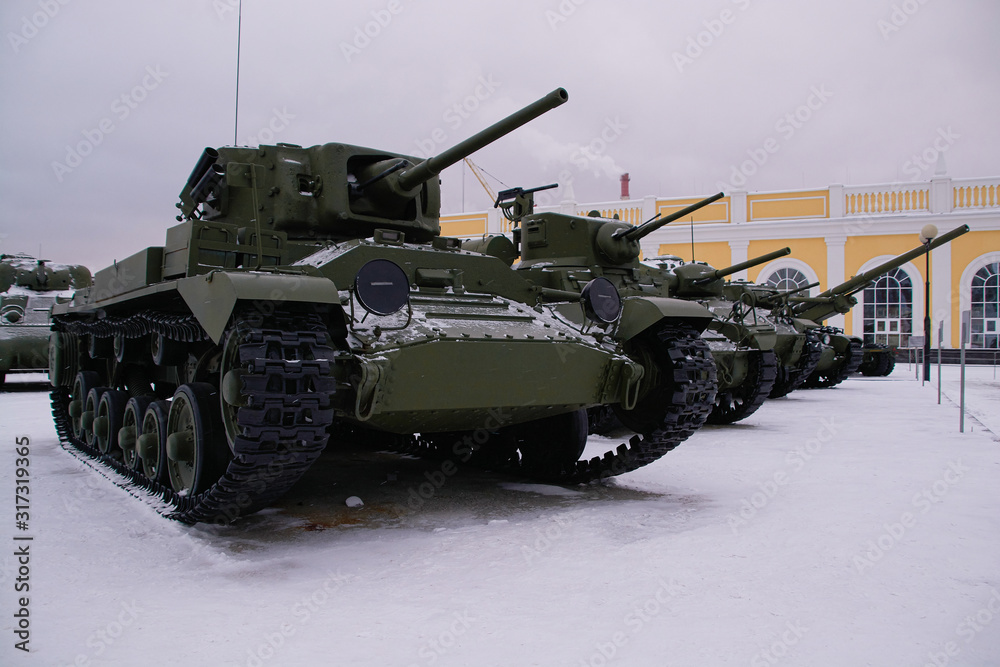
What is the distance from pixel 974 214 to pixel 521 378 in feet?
83.6

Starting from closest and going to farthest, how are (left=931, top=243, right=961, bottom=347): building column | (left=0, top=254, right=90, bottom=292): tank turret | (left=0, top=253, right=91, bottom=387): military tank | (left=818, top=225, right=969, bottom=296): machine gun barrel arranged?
(left=0, top=253, right=91, bottom=387): military tank → (left=818, top=225, right=969, bottom=296): machine gun barrel → (left=0, top=254, right=90, bottom=292): tank turret → (left=931, top=243, right=961, bottom=347): building column

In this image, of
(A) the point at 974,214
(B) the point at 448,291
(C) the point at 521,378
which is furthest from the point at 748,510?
(A) the point at 974,214

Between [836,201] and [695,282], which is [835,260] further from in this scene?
[695,282]

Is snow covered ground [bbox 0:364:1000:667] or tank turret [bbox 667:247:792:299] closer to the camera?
snow covered ground [bbox 0:364:1000:667]

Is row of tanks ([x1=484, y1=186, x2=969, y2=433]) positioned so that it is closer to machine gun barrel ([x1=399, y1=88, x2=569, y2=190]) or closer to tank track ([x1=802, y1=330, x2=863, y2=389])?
machine gun barrel ([x1=399, y1=88, x2=569, y2=190])

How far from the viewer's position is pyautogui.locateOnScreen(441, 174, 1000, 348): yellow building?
26141 millimetres

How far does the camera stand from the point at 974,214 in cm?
2578

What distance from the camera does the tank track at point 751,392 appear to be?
36.5ft

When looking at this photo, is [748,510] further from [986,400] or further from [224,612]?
[986,400]

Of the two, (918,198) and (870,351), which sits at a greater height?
(918,198)

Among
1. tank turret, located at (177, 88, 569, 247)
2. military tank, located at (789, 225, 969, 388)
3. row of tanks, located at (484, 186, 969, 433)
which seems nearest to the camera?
tank turret, located at (177, 88, 569, 247)

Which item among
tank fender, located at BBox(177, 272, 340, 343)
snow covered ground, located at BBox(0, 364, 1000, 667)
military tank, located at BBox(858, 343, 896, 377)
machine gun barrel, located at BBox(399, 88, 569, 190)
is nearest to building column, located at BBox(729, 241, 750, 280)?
military tank, located at BBox(858, 343, 896, 377)

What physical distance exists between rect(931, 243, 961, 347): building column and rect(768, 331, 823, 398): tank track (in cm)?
1439

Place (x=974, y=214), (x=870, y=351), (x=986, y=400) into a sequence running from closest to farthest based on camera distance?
(x=986, y=400) < (x=870, y=351) < (x=974, y=214)
